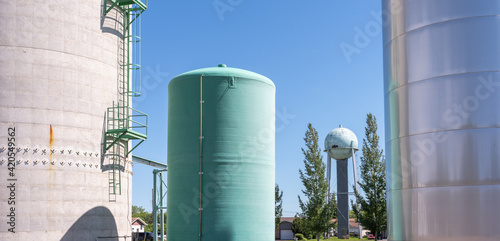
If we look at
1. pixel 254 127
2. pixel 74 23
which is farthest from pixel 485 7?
pixel 74 23

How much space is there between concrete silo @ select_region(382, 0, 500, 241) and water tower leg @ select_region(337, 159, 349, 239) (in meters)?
52.5

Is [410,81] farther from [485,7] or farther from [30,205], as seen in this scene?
[30,205]

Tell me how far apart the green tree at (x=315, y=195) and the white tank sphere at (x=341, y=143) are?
1632cm

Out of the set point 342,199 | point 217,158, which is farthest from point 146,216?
point 217,158

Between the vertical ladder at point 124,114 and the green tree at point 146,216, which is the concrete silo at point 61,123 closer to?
the vertical ladder at point 124,114

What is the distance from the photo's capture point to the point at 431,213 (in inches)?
664

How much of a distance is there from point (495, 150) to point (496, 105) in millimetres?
1341

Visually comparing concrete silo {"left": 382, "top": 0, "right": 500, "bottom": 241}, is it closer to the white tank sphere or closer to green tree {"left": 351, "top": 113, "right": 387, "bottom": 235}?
green tree {"left": 351, "top": 113, "right": 387, "bottom": 235}

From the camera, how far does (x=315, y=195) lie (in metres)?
46.8

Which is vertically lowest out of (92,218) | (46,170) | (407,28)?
(92,218)

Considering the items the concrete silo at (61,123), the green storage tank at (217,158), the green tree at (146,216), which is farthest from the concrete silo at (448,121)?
the green tree at (146,216)

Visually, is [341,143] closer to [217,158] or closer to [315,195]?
[315,195]

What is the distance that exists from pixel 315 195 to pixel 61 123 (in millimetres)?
30421

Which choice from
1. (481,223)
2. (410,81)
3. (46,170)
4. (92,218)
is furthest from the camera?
(92,218)
